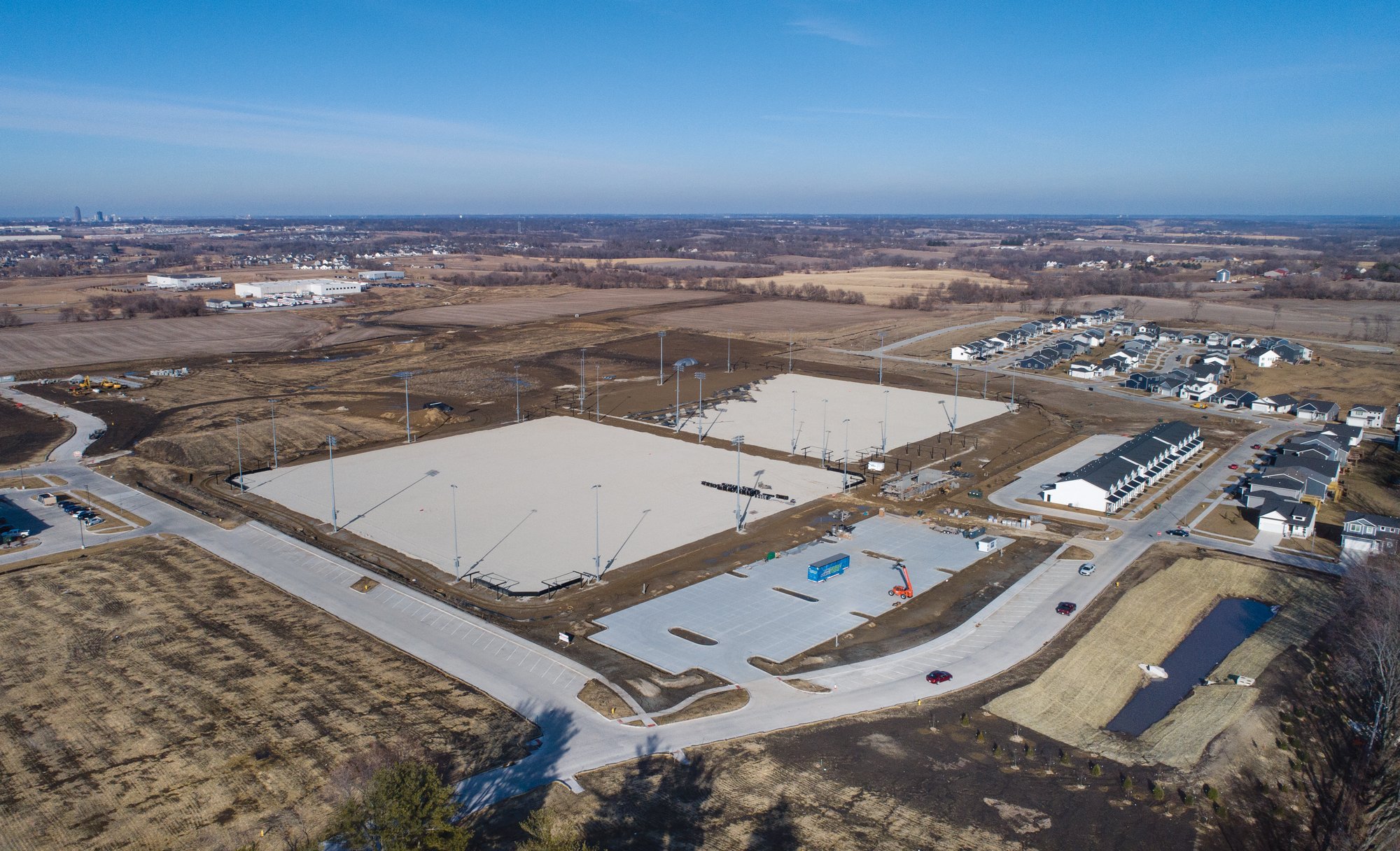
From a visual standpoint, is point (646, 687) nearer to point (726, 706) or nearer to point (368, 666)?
point (726, 706)

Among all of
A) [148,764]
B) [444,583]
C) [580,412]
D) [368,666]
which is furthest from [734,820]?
[580,412]

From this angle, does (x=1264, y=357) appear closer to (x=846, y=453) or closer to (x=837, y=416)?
(x=837, y=416)

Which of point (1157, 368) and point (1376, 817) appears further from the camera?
point (1157, 368)

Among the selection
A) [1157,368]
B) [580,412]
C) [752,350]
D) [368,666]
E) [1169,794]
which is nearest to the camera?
[1169,794]

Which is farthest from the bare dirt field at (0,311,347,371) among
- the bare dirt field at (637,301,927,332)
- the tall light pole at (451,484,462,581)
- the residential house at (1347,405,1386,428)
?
the residential house at (1347,405,1386,428)

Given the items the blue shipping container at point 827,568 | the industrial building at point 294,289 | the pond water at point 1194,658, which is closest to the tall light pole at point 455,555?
the blue shipping container at point 827,568

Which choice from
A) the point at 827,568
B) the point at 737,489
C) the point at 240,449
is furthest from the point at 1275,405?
the point at 240,449

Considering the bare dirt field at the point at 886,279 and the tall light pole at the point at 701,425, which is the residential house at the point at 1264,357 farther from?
the bare dirt field at the point at 886,279

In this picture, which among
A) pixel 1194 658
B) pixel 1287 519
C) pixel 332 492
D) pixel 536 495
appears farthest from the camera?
pixel 536 495
